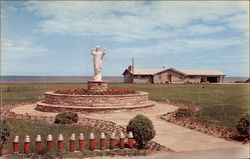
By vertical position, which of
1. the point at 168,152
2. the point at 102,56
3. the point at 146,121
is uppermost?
the point at 102,56

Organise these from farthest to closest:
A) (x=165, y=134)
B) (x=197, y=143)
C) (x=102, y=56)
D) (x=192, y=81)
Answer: (x=192, y=81) < (x=102, y=56) < (x=165, y=134) < (x=197, y=143)

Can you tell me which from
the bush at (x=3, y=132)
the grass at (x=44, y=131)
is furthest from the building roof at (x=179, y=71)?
the bush at (x=3, y=132)

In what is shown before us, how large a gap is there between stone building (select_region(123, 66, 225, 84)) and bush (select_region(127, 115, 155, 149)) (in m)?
60.1

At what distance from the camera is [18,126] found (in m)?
13.2

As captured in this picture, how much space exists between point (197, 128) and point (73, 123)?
636 cm

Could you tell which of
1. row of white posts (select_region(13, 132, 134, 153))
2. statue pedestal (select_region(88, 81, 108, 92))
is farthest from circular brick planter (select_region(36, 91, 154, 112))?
row of white posts (select_region(13, 132, 134, 153))

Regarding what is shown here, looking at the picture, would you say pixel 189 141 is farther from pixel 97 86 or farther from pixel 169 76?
pixel 169 76

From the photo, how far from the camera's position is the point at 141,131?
10031mm

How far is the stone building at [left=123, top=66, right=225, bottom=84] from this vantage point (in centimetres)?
7112

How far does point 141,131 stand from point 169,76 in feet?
207

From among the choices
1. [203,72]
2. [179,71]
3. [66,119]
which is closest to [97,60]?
[66,119]

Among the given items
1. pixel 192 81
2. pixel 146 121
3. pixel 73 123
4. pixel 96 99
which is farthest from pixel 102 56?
pixel 192 81

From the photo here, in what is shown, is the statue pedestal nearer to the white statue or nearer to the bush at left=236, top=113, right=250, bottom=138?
the white statue

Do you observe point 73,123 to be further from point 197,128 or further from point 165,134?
Result: point 197,128
